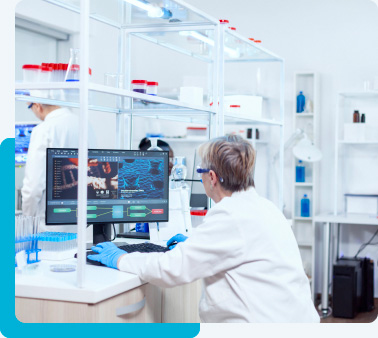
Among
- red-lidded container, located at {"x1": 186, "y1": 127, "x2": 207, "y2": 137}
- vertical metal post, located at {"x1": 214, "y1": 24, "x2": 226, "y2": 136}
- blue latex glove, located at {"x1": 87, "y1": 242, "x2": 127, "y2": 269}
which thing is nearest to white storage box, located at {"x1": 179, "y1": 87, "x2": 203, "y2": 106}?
vertical metal post, located at {"x1": 214, "y1": 24, "x2": 226, "y2": 136}

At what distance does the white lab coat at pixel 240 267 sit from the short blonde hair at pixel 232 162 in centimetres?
13

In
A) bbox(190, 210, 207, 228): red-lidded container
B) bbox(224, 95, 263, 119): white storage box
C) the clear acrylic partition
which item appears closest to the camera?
the clear acrylic partition

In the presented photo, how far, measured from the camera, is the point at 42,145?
10.7 ft

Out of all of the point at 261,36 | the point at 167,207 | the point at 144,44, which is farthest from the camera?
the point at 144,44

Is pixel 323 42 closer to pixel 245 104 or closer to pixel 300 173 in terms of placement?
pixel 300 173

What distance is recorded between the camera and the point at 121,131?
125 inches

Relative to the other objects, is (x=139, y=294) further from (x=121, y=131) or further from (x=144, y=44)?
(x=144, y=44)

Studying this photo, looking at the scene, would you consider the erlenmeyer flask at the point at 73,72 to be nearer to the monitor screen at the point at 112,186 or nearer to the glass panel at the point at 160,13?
the monitor screen at the point at 112,186

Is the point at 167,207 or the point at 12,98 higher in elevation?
the point at 12,98

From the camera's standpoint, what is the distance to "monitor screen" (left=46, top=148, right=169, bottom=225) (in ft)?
7.68

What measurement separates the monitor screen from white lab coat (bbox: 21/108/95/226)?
78cm

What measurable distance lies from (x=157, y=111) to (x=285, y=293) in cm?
136

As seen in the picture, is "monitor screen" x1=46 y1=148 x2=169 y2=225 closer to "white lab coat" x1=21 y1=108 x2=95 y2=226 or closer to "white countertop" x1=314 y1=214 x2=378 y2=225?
"white lab coat" x1=21 y1=108 x2=95 y2=226

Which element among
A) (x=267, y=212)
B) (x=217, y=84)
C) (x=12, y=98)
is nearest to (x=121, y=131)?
(x=217, y=84)
